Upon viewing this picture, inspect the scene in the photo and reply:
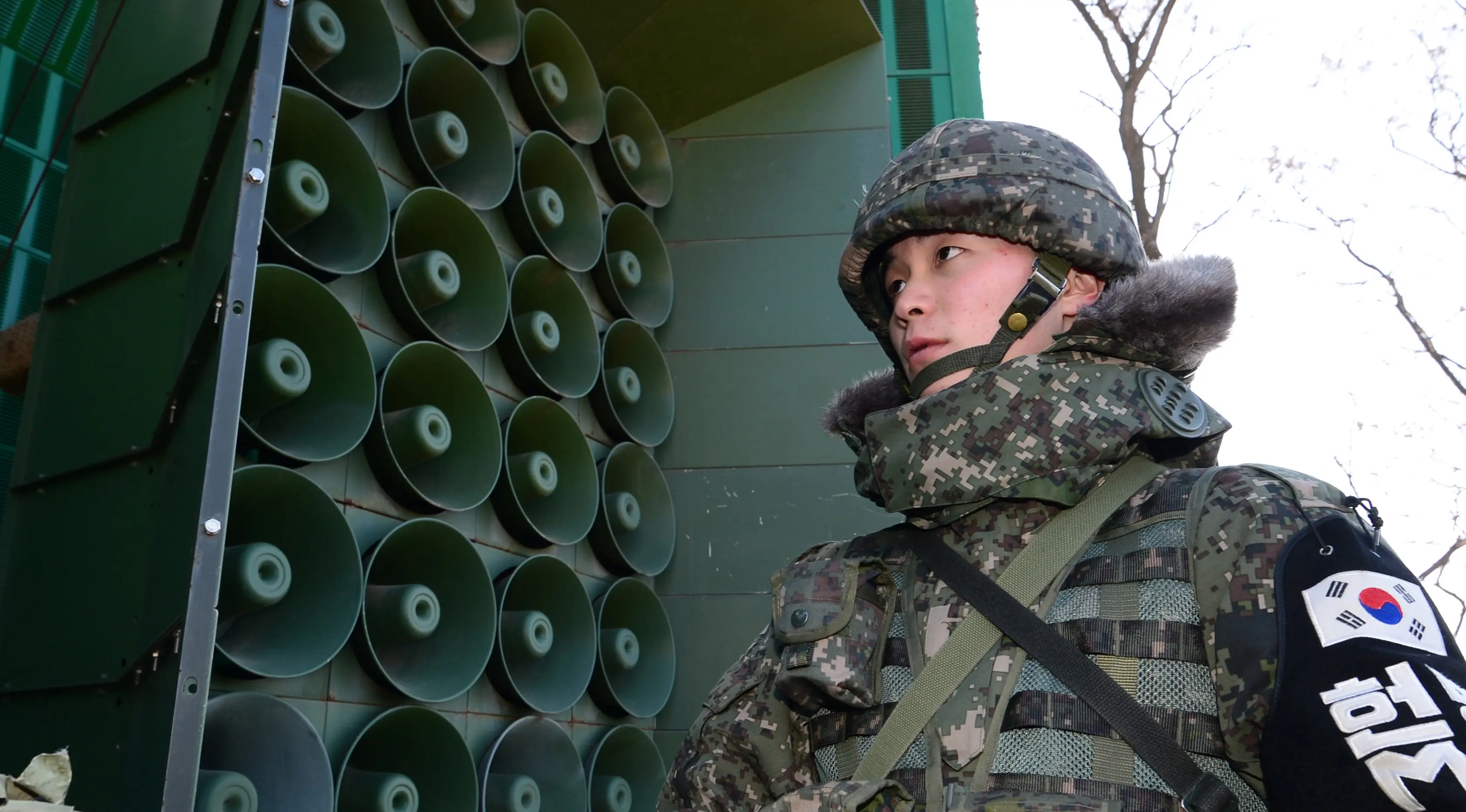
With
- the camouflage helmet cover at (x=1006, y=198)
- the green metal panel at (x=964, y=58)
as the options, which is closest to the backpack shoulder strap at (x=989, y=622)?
the camouflage helmet cover at (x=1006, y=198)

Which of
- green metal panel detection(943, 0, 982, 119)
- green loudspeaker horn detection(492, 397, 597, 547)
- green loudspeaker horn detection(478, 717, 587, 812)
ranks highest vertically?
green metal panel detection(943, 0, 982, 119)

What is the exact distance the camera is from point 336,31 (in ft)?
11.6

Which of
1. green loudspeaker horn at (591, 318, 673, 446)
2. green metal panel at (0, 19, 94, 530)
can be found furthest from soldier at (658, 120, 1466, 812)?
green metal panel at (0, 19, 94, 530)

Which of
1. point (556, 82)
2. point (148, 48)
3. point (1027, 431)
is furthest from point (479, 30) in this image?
point (1027, 431)

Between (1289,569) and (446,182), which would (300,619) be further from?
(1289,569)

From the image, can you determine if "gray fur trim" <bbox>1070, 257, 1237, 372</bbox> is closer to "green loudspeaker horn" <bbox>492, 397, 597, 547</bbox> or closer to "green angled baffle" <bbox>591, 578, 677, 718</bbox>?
"green loudspeaker horn" <bbox>492, 397, 597, 547</bbox>

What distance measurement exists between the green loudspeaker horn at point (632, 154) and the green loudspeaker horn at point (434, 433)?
4.74ft

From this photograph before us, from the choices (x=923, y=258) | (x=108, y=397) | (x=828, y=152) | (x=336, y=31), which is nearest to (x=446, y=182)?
(x=336, y=31)

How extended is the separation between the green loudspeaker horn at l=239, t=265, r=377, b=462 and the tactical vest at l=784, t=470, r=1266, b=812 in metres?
1.78

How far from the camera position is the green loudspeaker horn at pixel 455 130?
3889 millimetres

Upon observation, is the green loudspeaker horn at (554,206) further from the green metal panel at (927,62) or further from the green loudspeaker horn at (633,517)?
the green metal panel at (927,62)

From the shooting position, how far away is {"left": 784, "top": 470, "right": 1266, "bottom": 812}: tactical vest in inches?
65.9

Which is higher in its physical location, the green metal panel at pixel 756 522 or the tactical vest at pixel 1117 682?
the tactical vest at pixel 1117 682

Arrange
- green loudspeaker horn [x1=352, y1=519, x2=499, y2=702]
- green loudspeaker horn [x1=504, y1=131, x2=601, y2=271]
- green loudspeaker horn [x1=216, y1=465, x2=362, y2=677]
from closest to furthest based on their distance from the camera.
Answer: green loudspeaker horn [x1=216, y1=465, x2=362, y2=677]
green loudspeaker horn [x1=352, y1=519, x2=499, y2=702]
green loudspeaker horn [x1=504, y1=131, x2=601, y2=271]
